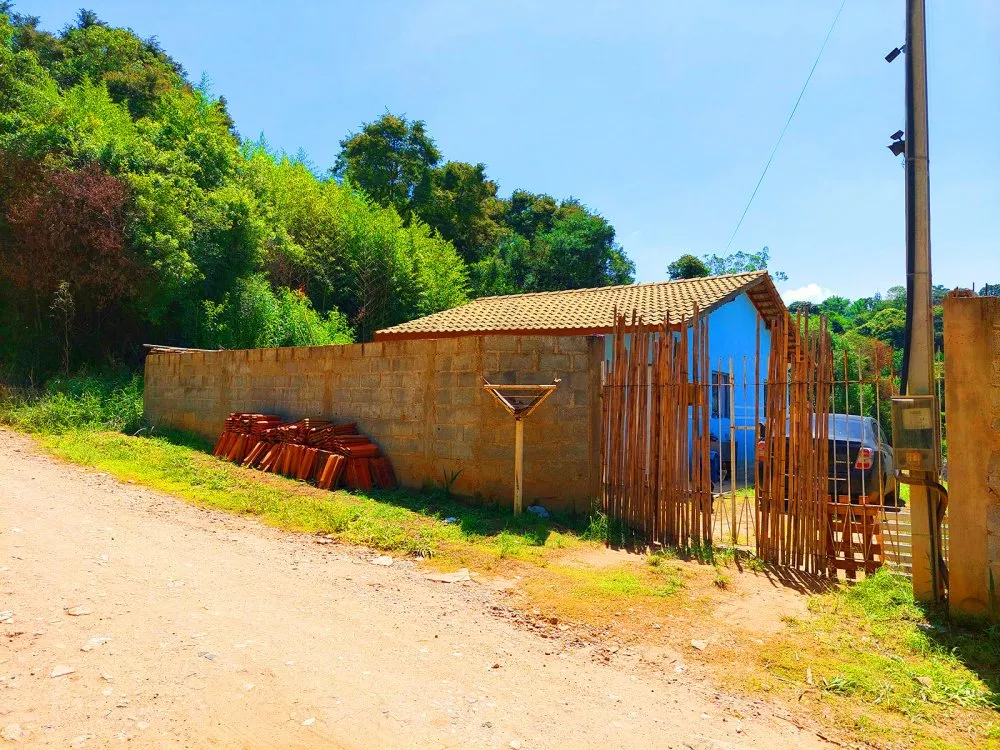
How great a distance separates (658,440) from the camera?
6.39 metres

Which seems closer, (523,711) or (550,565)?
(523,711)

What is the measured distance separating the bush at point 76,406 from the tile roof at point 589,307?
5673mm

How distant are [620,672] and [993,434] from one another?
121 inches

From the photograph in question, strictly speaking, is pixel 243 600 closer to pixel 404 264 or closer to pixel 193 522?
pixel 193 522

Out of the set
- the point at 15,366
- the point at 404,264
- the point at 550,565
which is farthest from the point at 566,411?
the point at 404,264

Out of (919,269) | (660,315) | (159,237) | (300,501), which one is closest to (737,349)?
(660,315)

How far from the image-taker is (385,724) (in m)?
2.98

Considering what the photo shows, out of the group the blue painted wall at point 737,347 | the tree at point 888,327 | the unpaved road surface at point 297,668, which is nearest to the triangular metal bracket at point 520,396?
the unpaved road surface at point 297,668

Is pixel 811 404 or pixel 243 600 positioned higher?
pixel 811 404

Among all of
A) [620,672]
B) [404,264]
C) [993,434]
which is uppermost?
[404,264]

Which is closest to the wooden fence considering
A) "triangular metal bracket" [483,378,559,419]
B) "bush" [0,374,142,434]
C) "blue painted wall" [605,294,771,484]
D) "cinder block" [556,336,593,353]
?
"cinder block" [556,336,593,353]

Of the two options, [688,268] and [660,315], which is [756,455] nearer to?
[660,315]

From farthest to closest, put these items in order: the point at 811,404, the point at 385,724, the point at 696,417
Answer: the point at 696,417, the point at 811,404, the point at 385,724

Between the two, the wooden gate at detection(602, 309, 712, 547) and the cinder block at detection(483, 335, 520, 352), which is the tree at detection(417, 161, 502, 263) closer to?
the cinder block at detection(483, 335, 520, 352)
